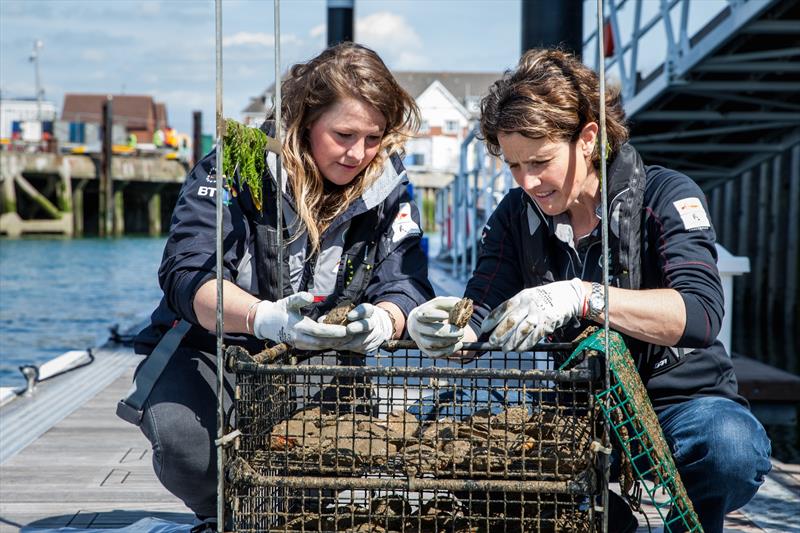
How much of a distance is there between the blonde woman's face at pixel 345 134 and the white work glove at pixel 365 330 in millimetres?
534

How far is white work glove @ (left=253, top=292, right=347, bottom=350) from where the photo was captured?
203 centimetres

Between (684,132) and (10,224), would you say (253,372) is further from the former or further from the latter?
(10,224)

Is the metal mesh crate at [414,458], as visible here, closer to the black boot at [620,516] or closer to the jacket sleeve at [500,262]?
the black boot at [620,516]

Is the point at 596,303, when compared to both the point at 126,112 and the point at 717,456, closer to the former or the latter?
the point at 717,456

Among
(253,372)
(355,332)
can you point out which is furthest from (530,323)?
(253,372)

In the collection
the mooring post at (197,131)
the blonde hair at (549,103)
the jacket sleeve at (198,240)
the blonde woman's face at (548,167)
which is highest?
the mooring post at (197,131)

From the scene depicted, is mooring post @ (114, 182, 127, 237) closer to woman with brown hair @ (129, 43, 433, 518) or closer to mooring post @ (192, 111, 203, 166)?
mooring post @ (192, 111, 203, 166)

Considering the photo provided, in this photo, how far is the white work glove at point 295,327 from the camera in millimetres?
2031

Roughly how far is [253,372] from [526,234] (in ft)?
3.45

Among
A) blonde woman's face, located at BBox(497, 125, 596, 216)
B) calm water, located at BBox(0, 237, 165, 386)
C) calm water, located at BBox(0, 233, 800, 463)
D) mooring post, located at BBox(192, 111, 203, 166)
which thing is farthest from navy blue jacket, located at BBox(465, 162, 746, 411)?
mooring post, located at BBox(192, 111, 203, 166)

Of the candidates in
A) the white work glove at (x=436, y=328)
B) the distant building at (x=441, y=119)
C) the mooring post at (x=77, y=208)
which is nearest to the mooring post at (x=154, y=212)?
the mooring post at (x=77, y=208)

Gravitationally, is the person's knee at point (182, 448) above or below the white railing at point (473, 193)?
below

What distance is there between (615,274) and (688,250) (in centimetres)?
19

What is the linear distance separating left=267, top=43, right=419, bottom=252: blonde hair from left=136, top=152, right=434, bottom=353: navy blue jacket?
4 cm
